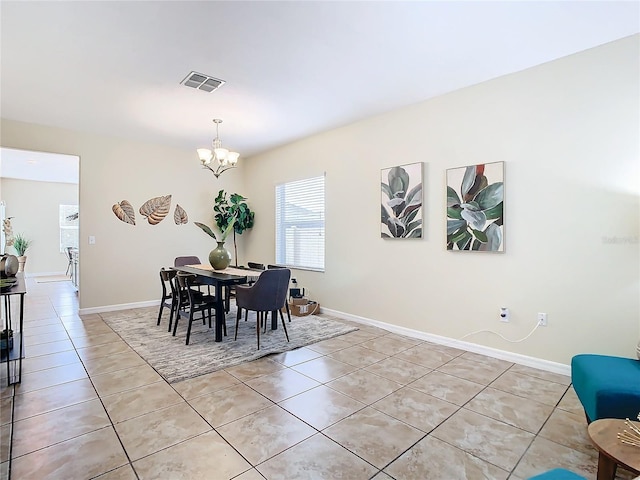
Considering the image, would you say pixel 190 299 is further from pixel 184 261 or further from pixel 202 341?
pixel 184 261

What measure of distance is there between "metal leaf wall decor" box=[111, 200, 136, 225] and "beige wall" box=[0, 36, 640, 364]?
0.30 ft

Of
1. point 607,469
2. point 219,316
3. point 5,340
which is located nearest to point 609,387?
point 607,469

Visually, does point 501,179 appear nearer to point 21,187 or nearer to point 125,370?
point 125,370

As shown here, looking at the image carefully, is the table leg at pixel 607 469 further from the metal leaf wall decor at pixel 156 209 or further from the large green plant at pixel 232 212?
the metal leaf wall decor at pixel 156 209

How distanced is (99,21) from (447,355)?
407 centimetres

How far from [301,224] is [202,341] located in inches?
99.6

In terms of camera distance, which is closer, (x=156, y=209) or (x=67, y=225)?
(x=156, y=209)

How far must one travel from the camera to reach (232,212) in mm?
6480

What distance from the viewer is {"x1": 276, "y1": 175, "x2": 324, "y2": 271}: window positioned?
17.5 feet

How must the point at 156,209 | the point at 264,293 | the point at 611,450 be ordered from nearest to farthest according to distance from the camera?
1. the point at 611,450
2. the point at 264,293
3. the point at 156,209

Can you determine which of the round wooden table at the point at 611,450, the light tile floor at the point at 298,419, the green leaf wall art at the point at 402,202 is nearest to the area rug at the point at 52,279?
the light tile floor at the point at 298,419

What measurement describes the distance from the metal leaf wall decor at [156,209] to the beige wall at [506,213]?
0.12m

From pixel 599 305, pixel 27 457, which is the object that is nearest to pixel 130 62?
pixel 27 457

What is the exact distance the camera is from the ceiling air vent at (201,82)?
3.26m
